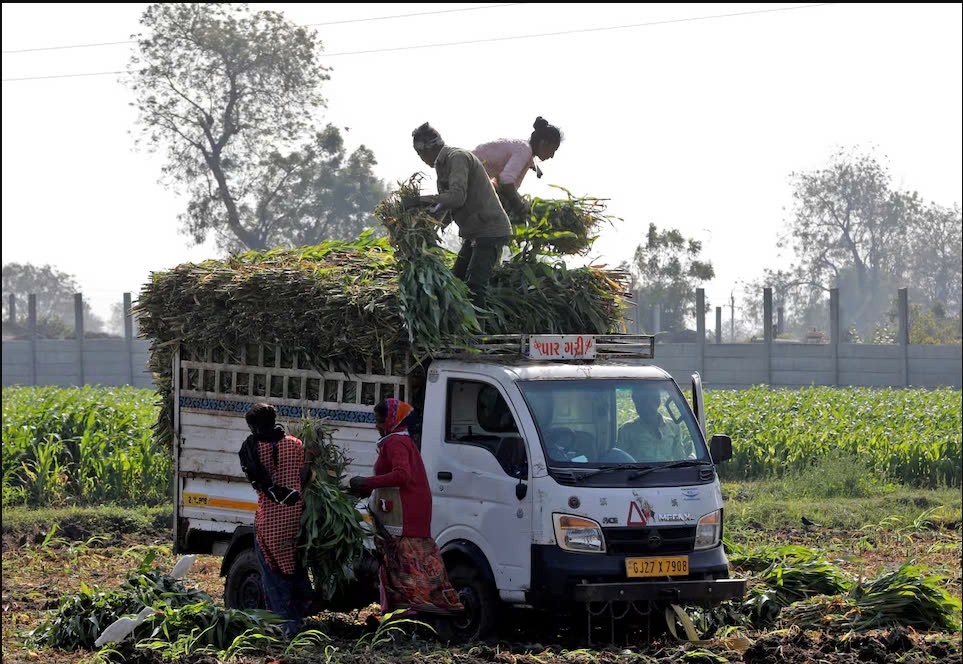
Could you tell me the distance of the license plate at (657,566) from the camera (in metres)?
8.61

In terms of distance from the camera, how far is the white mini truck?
8617 millimetres

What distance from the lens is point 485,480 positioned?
907cm

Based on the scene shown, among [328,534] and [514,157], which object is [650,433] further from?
[514,157]

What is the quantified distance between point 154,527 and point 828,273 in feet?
200

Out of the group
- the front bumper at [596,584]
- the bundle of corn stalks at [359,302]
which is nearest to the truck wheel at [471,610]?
the front bumper at [596,584]

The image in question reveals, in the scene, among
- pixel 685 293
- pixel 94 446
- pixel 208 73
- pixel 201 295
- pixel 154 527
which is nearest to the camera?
pixel 201 295

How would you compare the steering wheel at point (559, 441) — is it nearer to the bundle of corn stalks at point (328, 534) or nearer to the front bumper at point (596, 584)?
the front bumper at point (596, 584)

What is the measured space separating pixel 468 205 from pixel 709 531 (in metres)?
3.26

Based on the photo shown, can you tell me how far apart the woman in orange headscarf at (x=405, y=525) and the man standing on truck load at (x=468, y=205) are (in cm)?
162

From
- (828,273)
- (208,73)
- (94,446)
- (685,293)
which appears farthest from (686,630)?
(828,273)

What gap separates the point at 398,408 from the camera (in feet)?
29.9

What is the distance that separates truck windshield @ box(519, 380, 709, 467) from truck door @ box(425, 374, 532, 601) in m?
0.26

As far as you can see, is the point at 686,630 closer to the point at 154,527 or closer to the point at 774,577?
the point at 774,577

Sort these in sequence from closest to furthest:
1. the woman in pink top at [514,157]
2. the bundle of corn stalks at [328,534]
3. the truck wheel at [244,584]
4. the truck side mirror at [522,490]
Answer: the truck side mirror at [522,490] → the bundle of corn stalks at [328,534] → the truck wheel at [244,584] → the woman in pink top at [514,157]
